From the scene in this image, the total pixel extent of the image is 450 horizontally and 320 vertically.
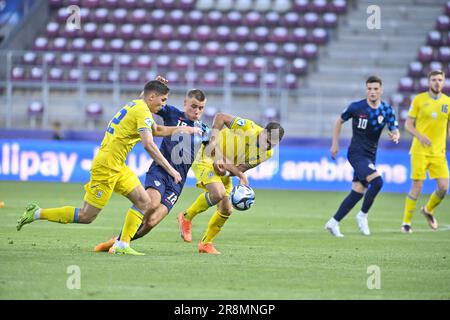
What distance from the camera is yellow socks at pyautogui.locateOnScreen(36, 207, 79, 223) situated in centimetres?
991

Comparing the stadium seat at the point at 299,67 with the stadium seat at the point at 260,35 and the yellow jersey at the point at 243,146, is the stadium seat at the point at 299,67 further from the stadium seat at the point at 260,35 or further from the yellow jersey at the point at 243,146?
the yellow jersey at the point at 243,146

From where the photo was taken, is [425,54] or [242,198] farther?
[425,54]

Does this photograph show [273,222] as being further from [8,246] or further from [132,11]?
[132,11]

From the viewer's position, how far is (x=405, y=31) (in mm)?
28156

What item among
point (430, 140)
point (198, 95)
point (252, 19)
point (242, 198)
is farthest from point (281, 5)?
point (242, 198)

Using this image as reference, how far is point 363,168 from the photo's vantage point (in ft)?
43.5

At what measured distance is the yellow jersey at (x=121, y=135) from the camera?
31.8 feet

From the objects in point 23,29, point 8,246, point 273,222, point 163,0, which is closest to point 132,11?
point 163,0

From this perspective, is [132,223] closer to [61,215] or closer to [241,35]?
[61,215]

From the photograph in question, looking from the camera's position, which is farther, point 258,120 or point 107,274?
point 258,120

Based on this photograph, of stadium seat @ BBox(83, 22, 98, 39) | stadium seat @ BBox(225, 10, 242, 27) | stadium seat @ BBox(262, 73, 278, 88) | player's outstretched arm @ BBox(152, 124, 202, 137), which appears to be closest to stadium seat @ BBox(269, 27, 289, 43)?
stadium seat @ BBox(225, 10, 242, 27)

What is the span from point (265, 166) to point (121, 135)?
12.3 meters
